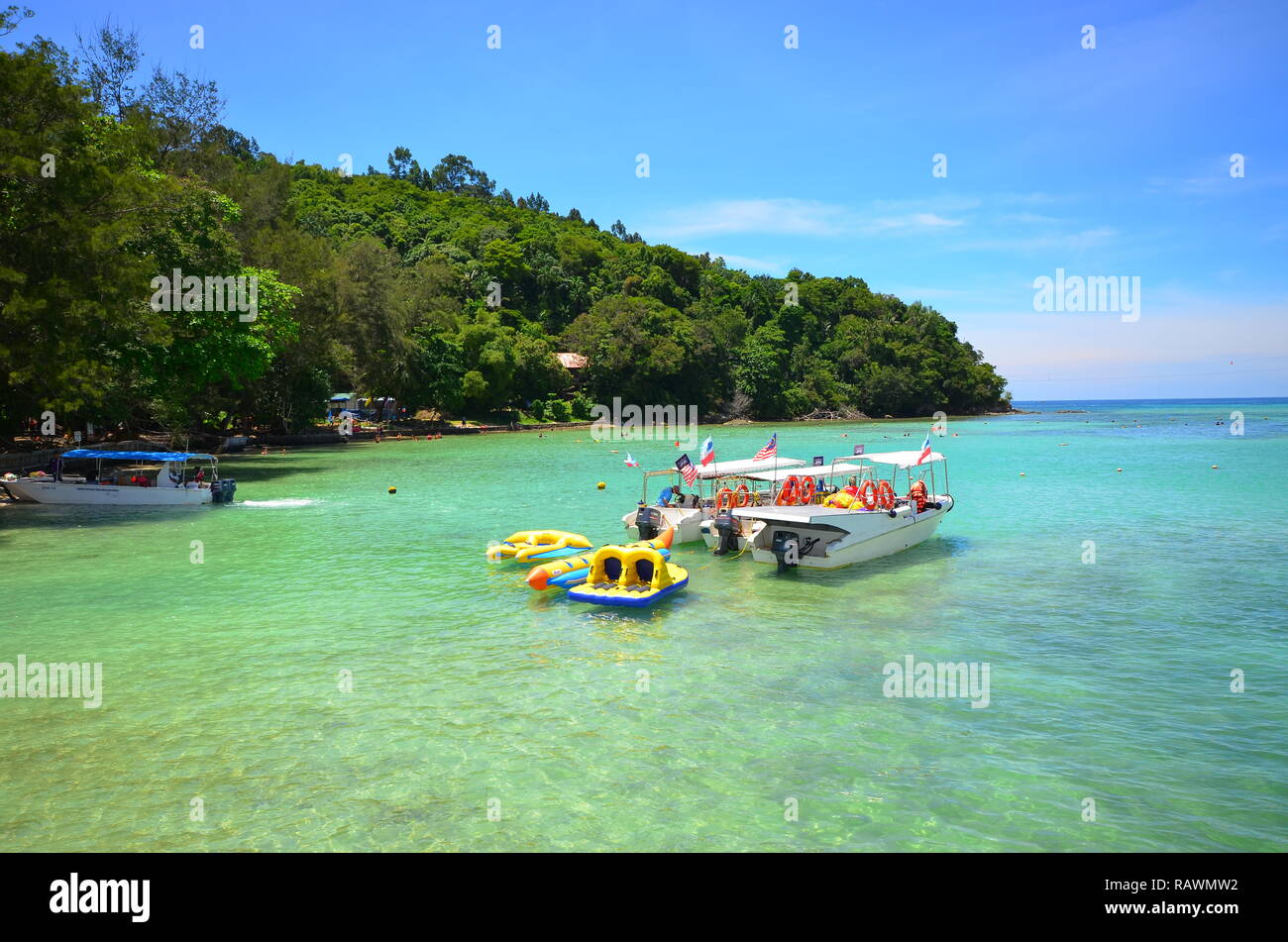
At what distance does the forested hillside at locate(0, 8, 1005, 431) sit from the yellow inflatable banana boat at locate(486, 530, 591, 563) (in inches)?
678

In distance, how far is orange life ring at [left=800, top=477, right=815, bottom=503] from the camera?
25.1m

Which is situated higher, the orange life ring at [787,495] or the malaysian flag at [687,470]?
the malaysian flag at [687,470]

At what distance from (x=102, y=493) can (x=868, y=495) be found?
3047cm

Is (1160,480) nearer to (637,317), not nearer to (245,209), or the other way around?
(245,209)

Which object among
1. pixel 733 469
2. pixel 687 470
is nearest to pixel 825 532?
pixel 687 470

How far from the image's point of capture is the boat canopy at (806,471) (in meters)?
25.5

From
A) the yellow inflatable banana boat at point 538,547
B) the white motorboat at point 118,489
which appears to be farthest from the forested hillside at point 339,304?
the yellow inflatable banana boat at point 538,547

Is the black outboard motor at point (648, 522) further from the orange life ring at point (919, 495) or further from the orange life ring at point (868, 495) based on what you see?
the orange life ring at point (919, 495)

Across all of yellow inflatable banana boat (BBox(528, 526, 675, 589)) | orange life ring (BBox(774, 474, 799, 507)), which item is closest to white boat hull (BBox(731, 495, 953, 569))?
orange life ring (BBox(774, 474, 799, 507))

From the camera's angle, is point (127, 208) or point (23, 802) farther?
point (127, 208)

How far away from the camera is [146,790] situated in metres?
9.43

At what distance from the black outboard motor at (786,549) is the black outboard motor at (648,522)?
411 cm
